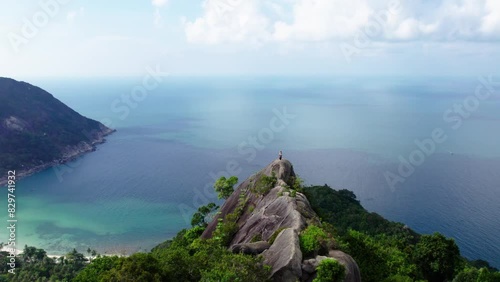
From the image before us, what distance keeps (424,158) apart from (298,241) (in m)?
96.9

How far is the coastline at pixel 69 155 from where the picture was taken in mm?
86925

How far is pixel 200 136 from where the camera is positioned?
131375 mm

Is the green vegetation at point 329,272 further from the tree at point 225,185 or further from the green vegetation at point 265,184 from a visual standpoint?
the tree at point 225,185

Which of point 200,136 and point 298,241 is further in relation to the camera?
point 200,136

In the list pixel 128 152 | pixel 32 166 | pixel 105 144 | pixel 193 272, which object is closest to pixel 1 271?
pixel 193 272

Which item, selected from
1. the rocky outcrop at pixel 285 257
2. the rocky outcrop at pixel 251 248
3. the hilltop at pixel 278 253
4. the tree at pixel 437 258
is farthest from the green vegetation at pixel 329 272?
the tree at pixel 437 258

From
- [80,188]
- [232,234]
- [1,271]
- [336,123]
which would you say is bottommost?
[1,271]

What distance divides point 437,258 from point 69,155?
3898 inches

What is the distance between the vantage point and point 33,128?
103m

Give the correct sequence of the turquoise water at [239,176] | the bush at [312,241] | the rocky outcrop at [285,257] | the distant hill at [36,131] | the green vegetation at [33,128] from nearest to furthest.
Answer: the rocky outcrop at [285,257], the bush at [312,241], the turquoise water at [239,176], the distant hill at [36,131], the green vegetation at [33,128]

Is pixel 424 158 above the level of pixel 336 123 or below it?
below

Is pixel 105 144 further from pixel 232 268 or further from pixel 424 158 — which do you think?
pixel 232 268

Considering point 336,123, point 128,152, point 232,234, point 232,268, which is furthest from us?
point 336,123

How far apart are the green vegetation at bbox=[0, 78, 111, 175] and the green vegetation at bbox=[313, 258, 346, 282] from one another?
91.1 meters
